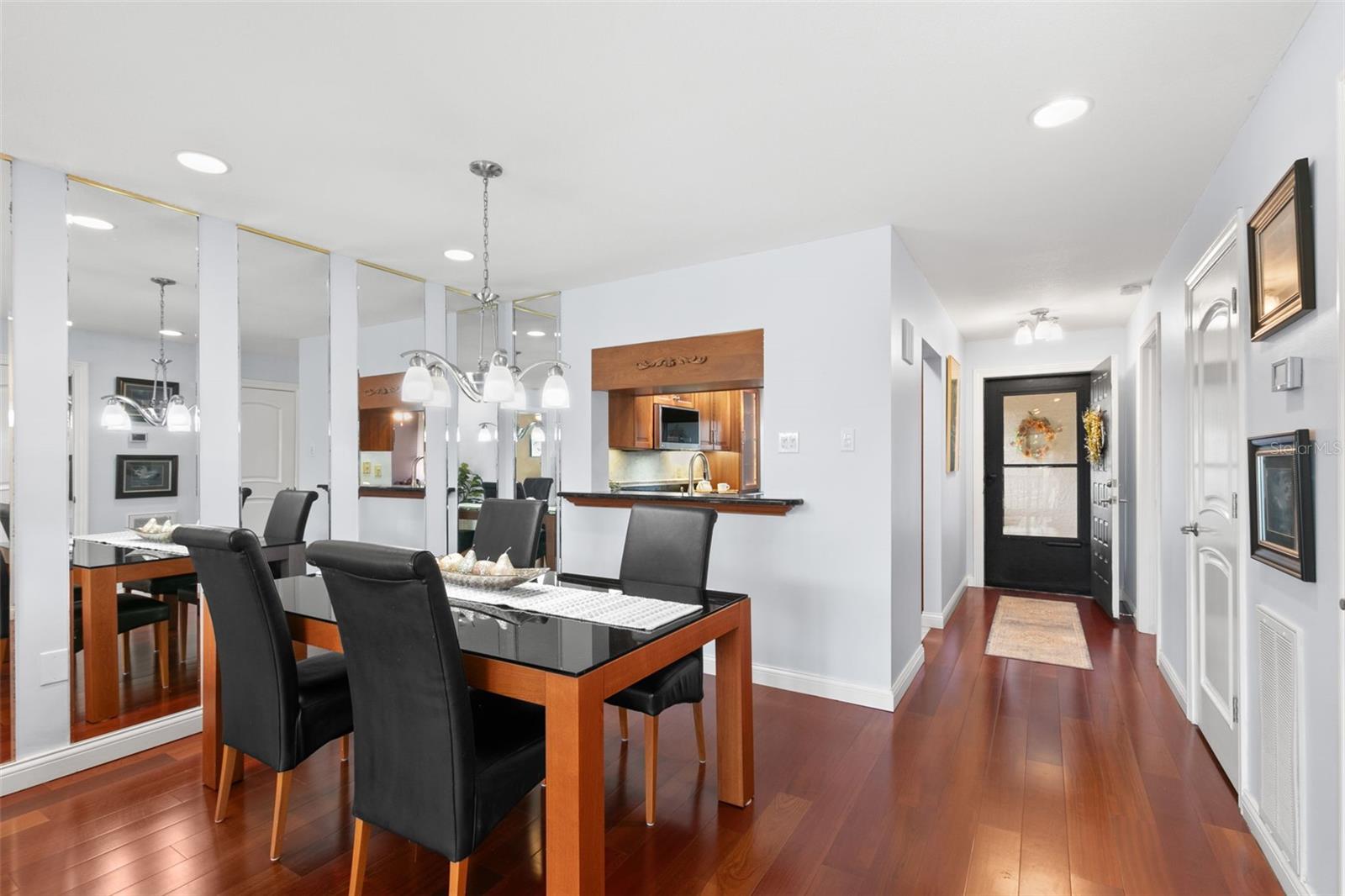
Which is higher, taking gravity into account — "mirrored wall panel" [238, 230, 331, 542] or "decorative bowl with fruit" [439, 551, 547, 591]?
"mirrored wall panel" [238, 230, 331, 542]

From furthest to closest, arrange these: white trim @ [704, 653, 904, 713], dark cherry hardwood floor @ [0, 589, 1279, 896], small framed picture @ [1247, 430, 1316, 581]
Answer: white trim @ [704, 653, 904, 713], dark cherry hardwood floor @ [0, 589, 1279, 896], small framed picture @ [1247, 430, 1316, 581]

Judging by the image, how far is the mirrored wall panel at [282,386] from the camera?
3.35 m

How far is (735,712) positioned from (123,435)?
2.84 meters

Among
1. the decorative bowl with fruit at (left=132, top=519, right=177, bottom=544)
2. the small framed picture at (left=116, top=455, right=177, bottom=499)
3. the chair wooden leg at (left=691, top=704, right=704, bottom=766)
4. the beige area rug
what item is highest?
the small framed picture at (left=116, top=455, right=177, bottom=499)

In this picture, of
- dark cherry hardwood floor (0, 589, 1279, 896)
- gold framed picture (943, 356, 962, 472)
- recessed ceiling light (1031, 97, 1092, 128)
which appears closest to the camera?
dark cherry hardwood floor (0, 589, 1279, 896)

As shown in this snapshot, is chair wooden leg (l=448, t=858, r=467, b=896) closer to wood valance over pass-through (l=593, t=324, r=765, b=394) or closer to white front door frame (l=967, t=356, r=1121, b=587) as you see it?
wood valance over pass-through (l=593, t=324, r=765, b=394)

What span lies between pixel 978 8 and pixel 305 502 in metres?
3.48

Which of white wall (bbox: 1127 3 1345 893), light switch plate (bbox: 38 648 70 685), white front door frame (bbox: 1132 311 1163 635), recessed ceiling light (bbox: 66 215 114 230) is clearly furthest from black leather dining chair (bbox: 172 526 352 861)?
white front door frame (bbox: 1132 311 1163 635)

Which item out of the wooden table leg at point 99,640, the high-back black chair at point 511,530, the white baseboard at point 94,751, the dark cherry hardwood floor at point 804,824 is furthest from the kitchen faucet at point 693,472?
the wooden table leg at point 99,640

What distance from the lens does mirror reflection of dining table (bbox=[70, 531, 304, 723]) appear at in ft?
9.03

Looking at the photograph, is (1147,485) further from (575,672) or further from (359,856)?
(359,856)

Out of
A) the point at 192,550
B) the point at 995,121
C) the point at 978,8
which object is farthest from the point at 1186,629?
the point at 192,550

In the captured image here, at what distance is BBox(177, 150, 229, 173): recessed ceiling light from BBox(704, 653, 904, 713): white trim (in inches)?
120

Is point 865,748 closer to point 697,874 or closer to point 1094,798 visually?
point 1094,798
